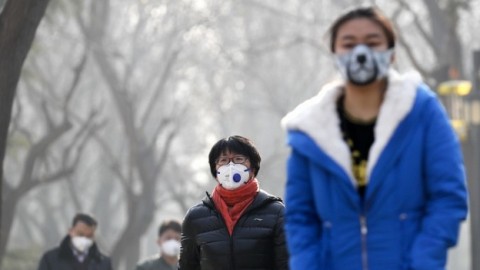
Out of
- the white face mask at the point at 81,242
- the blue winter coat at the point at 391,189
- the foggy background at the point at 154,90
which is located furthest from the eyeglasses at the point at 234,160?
the foggy background at the point at 154,90

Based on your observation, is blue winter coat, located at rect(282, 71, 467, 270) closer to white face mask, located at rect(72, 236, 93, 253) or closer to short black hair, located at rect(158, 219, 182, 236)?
short black hair, located at rect(158, 219, 182, 236)

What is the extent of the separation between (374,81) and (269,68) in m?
44.6

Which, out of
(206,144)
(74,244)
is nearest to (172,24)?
(206,144)

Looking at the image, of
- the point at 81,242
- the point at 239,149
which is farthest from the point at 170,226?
the point at 239,149

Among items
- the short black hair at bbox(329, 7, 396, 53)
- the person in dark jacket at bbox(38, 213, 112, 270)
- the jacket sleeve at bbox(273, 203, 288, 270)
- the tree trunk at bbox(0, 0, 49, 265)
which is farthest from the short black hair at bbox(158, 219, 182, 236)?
the short black hair at bbox(329, 7, 396, 53)

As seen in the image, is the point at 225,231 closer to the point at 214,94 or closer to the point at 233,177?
the point at 233,177

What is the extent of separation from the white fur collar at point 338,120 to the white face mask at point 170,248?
28.0ft

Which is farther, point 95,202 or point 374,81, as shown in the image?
point 95,202

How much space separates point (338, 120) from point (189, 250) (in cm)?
344

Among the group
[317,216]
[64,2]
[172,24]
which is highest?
[172,24]

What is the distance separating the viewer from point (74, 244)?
49.6ft

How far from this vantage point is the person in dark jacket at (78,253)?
14828 mm

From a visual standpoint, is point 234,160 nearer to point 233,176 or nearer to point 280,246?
point 233,176

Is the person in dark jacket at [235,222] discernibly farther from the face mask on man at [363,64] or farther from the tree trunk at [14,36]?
the tree trunk at [14,36]
